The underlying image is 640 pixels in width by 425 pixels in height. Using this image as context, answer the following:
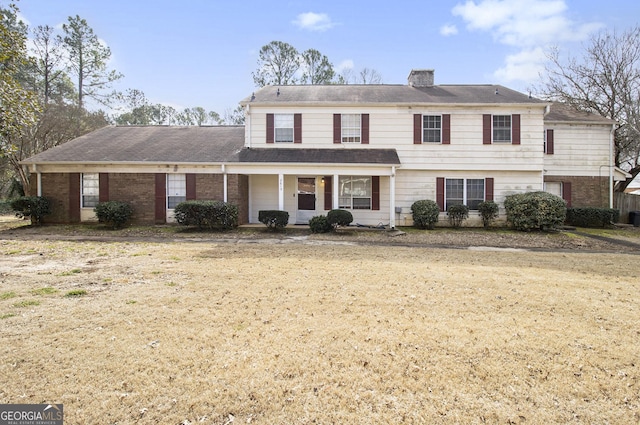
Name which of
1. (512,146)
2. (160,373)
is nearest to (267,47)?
(512,146)

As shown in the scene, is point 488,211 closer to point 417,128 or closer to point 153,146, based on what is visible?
point 417,128

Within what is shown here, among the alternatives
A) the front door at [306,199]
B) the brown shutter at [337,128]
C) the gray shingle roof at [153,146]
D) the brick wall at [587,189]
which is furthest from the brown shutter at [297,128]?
the brick wall at [587,189]

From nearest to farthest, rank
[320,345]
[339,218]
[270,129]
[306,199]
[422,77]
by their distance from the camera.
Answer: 1. [320,345]
2. [339,218]
3. [270,129]
4. [306,199]
5. [422,77]

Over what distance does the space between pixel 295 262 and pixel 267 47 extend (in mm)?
28570

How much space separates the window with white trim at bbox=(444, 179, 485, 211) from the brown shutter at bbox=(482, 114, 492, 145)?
184cm

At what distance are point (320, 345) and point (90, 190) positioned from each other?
15.4 m

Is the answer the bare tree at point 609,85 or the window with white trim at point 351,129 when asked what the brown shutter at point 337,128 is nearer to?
the window with white trim at point 351,129

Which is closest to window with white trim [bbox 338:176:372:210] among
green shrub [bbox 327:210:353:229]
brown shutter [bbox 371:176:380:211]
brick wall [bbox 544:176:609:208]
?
brown shutter [bbox 371:176:380:211]

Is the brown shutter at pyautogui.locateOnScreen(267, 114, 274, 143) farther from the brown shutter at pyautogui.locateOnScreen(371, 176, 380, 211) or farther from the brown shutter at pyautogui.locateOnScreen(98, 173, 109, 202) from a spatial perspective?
the brown shutter at pyautogui.locateOnScreen(98, 173, 109, 202)

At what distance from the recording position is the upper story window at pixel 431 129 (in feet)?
50.0

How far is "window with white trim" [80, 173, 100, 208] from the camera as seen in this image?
14805mm

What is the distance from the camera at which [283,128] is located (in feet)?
51.4

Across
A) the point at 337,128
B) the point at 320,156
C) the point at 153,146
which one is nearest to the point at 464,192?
the point at 337,128

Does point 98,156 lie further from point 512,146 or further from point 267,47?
point 267,47
